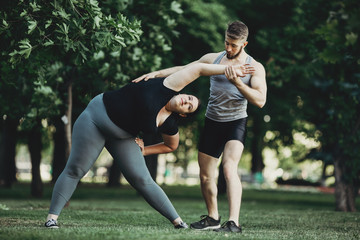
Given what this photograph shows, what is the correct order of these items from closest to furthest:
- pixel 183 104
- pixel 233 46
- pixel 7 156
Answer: pixel 183 104 < pixel 233 46 < pixel 7 156

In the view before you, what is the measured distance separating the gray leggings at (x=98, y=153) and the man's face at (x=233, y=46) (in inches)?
59.2

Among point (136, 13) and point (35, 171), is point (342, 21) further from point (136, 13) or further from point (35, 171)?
point (35, 171)

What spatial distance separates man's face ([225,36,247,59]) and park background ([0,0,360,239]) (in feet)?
3.50

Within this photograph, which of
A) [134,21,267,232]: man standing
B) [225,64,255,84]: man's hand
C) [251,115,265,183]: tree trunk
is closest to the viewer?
[225,64,255,84]: man's hand

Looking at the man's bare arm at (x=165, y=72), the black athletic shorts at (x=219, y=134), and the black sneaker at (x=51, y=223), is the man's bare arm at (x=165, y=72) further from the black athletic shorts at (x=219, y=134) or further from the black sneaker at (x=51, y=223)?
the black sneaker at (x=51, y=223)

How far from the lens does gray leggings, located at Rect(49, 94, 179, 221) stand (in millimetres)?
6375

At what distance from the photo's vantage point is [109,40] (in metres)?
7.47

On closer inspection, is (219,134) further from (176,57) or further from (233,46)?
(176,57)

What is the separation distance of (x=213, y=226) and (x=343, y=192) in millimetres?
7867

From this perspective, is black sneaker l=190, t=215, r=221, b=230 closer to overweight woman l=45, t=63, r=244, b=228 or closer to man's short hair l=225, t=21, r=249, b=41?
overweight woman l=45, t=63, r=244, b=228

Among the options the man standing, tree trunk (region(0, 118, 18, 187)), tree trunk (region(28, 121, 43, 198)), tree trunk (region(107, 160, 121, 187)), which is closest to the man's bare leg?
the man standing

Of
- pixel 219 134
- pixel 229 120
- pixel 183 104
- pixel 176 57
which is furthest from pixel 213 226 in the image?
pixel 176 57

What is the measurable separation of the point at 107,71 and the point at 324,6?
5.65 metres

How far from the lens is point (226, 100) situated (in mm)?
7090
